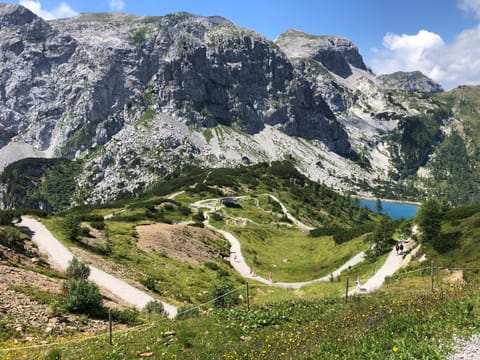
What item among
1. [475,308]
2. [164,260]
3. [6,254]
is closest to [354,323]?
[475,308]

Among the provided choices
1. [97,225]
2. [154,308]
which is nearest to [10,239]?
[154,308]

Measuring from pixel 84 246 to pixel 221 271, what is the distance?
19264 millimetres

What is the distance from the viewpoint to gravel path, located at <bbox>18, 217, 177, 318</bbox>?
107 ft

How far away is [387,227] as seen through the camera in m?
54.8

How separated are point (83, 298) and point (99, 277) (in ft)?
39.3

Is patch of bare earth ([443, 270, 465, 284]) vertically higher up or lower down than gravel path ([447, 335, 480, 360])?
lower down

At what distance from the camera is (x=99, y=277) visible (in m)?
36.7

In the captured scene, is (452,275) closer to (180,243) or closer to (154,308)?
(154,308)

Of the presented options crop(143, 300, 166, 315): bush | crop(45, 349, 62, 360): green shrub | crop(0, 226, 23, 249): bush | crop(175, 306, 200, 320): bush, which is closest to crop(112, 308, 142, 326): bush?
crop(143, 300, 166, 315): bush

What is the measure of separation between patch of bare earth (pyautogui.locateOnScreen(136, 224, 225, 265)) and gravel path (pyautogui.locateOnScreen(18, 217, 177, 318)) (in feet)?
42.2

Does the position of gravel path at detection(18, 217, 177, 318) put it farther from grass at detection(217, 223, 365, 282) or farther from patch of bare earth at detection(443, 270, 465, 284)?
grass at detection(217, 223, 365, 282)

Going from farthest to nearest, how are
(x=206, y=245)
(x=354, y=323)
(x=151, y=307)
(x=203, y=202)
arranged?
1. (x=203, y=202)
2. (x=206, y=245)
3. (x=151, y=307)
4. (x=354, y=323)

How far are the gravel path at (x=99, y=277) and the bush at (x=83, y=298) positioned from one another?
435 centimetres

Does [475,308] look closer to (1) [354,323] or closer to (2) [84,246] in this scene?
(1) [354,323]
